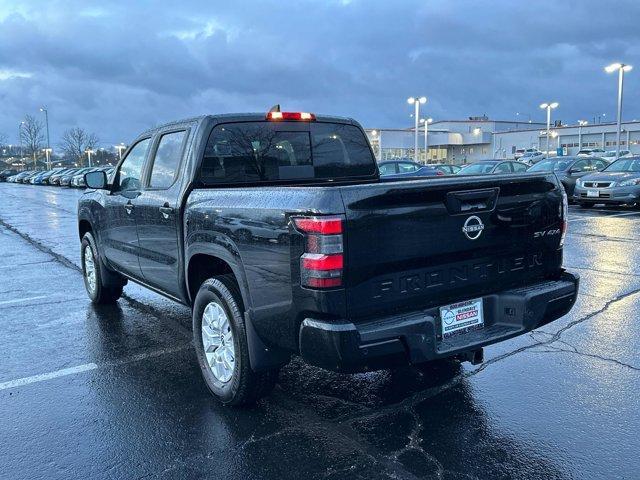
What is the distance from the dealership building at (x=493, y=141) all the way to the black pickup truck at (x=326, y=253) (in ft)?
233

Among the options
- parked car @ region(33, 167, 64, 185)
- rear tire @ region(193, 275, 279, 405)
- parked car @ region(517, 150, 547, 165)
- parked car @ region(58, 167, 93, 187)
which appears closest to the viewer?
rear tire @ region(193, 275, 279, 405)

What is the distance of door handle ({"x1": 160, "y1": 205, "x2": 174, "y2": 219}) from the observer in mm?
4410

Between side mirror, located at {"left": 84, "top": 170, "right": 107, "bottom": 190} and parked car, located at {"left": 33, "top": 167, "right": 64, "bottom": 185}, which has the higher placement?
side mirror, located at {"left": 84, "top": 170, "right": 107, "bottom": 190}

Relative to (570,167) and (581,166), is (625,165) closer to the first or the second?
(570,167)

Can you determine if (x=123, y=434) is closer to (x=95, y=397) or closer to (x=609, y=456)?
(x=95, y=397)

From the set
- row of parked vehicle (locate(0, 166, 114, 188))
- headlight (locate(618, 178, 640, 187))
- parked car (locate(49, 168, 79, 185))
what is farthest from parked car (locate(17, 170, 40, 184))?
headlight (locate(618, 178, 640, 187))

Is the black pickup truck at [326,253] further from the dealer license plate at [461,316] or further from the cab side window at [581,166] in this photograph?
the cab side window at [581,166]

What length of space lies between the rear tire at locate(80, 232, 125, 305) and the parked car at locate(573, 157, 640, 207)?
552 inches

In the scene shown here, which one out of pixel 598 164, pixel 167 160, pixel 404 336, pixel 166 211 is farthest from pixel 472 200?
pixel 598 164

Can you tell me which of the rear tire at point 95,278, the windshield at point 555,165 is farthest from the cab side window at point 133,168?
the windshield at point 555,165

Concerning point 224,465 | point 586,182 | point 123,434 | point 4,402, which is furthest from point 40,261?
point 586,182

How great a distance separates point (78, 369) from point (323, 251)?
287cm

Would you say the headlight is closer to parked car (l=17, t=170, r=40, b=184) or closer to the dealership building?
parked car (l=17, t=170, r=40, b=184)

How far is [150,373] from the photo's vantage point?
4.57 meters
